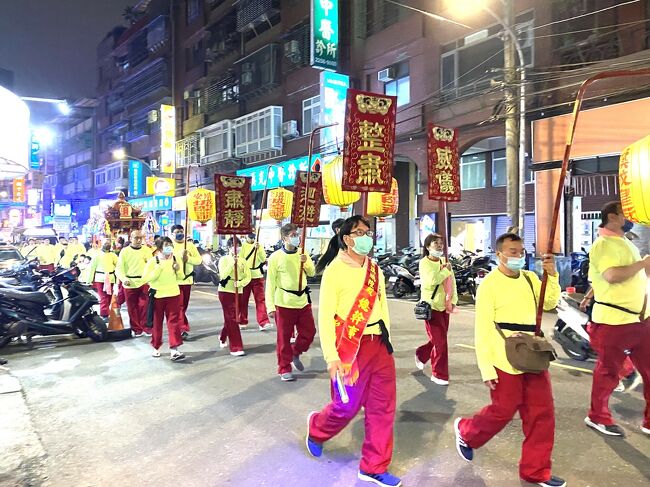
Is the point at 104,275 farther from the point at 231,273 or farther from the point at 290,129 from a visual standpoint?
the point at 290,129

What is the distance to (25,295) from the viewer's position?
8141 millimetres

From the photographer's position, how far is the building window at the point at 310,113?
23.7 m

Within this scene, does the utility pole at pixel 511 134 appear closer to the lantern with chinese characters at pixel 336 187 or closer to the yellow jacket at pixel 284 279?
the lantern with chinese characters at pixel 336 187

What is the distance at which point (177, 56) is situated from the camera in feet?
120

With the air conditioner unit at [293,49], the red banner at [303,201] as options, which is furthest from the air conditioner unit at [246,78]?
the red banner at [303,201]

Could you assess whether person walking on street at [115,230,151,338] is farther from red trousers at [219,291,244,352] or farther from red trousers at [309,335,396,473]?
red trousers at [309,335,396,473]

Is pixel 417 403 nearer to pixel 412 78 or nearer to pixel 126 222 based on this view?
pixel 412 78

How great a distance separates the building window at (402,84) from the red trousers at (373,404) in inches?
681

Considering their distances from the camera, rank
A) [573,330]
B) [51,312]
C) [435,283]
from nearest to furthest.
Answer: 1. [435,283]
2. [573,330]
3. [51,312]

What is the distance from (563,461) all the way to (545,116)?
41.3ft

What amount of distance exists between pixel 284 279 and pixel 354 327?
2595mm

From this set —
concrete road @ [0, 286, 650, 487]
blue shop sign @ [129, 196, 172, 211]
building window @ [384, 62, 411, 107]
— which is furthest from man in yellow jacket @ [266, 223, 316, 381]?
blue shop sign @ [129, 196, 172, 211]

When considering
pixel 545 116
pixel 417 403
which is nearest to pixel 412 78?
pixel 545 116

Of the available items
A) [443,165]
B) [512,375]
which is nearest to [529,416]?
[512,375]
